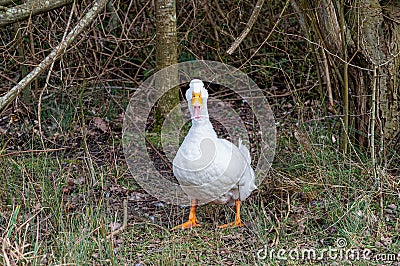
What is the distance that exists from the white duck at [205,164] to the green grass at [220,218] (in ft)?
0.72

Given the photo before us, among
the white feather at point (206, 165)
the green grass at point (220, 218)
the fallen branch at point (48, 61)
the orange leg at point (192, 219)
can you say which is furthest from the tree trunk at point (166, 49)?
the orange leg at point (192, 219)

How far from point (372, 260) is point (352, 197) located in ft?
2.16

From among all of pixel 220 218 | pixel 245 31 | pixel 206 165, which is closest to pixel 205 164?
pixel 206 165

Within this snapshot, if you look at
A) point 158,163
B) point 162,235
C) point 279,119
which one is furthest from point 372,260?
point 279,119

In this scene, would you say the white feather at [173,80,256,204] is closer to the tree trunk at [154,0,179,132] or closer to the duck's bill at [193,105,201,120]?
the duck's bill at [193,105,201,120]

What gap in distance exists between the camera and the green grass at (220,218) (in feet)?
12.5

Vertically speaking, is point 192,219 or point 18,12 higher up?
point 18,12

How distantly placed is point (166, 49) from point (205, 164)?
2.00 m

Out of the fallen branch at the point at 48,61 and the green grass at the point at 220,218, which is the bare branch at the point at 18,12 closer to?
the fallen branch at the point at 48,61

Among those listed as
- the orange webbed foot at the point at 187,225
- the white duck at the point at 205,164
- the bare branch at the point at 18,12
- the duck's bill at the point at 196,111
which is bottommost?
the orange webbed foot at the point at 187,225

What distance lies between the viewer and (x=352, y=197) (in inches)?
173

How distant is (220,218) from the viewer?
471 cm

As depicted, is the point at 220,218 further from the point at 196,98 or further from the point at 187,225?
the point at 196,98

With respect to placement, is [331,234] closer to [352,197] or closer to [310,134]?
[352,197]
